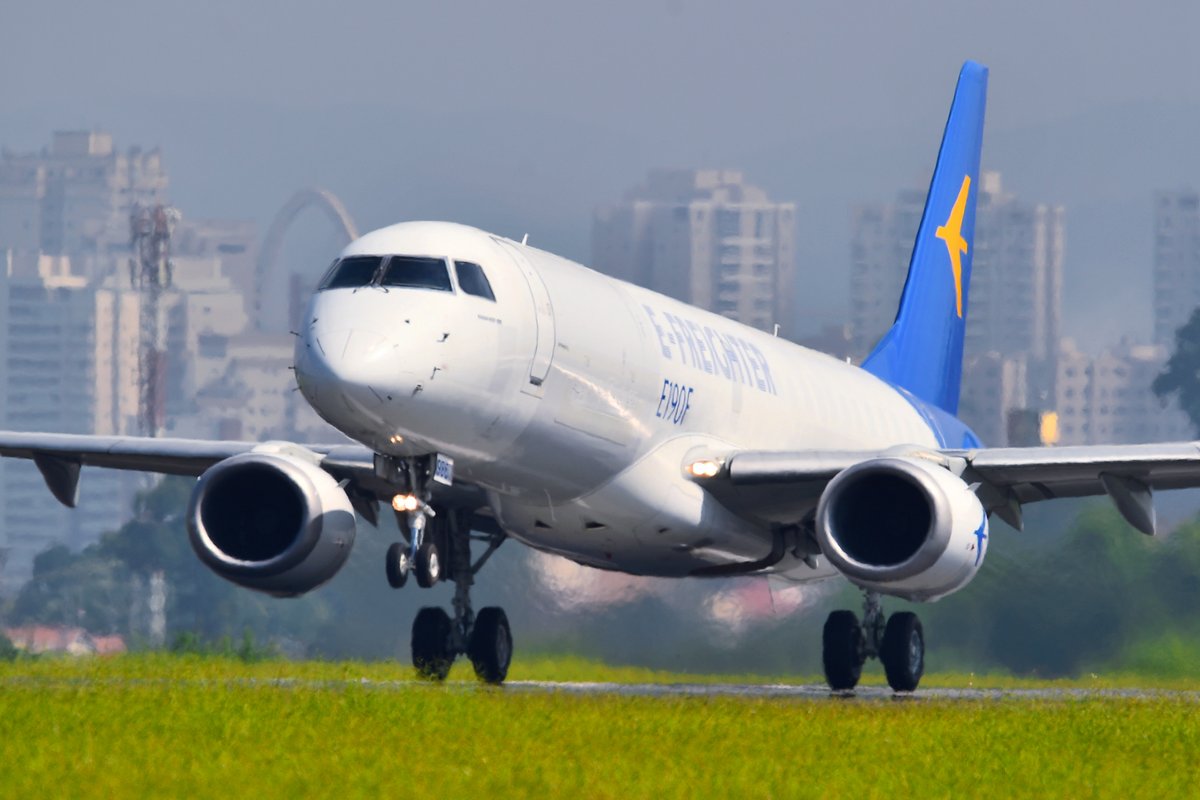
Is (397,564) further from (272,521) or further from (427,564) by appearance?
(272,521)

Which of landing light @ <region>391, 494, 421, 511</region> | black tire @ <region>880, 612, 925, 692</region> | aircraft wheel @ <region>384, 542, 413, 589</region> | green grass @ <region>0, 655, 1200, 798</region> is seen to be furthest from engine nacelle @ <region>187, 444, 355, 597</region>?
black tire @ <region>880, 612, 925, 692</region>

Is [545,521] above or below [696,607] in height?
above

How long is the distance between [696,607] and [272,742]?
1844 centimetres

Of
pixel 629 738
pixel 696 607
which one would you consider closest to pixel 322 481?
pixel 629 738

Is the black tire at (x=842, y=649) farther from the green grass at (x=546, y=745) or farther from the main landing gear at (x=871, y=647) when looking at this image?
the green grass at (x=546, y=745)

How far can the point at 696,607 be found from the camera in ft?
106

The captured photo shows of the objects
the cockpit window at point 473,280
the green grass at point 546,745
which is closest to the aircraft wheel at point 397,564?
the green grass at point 546,745

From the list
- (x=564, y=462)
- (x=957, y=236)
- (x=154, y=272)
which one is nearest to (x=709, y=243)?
(x=154, y=272)

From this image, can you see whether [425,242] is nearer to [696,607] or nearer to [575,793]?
[575,793]

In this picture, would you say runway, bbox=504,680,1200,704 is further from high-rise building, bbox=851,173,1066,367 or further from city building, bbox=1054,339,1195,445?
high-rise building, bbox=851,173,1066,367

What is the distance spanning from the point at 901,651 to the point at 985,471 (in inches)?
108

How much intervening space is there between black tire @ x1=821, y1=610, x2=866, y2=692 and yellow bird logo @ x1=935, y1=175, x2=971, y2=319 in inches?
371

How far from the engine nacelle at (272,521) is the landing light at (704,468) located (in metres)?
3.40

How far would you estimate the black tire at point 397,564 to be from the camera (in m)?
19.7
